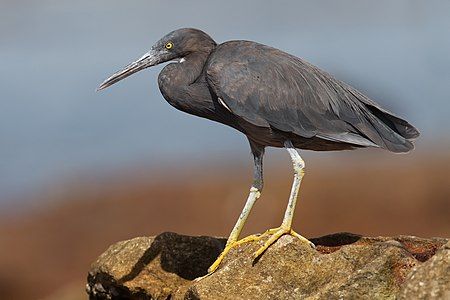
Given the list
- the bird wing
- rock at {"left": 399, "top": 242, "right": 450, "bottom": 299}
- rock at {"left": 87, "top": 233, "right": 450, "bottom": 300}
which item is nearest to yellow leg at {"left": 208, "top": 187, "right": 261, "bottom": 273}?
rock at {"left": 87, "top": 233, "right": 450, "bottom": 300}

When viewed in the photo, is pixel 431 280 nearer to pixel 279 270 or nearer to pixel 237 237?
pixel 279 270

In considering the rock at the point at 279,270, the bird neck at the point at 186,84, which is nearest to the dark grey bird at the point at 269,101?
the bird neck at the point at 186,84

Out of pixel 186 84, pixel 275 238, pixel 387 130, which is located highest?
pixel 186 84

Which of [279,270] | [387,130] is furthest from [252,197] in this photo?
[279,270]

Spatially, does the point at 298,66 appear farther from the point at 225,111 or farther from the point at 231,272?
the point at 231,272

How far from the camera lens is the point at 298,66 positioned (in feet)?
33.0

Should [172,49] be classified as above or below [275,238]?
above

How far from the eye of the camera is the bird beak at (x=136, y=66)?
1045 centimetres

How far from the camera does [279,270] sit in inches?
347

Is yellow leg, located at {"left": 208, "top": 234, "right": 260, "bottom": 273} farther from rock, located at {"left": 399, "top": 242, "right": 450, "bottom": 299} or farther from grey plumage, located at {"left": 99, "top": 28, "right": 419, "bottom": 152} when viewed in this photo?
rock, located at {"left": 399, "top": 242, "right": 450, "bottom": 299}

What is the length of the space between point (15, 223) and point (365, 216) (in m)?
14.8

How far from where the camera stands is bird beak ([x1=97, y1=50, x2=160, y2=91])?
10.5 m

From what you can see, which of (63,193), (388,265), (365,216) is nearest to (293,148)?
(388,265)

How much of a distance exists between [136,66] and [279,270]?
291 cm
